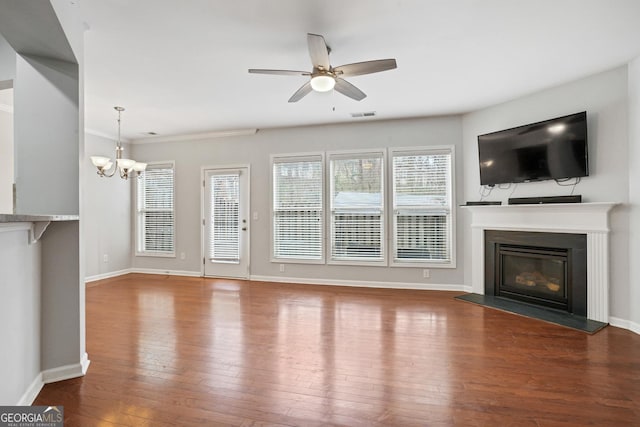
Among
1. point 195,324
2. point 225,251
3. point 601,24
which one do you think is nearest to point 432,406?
point 195,324

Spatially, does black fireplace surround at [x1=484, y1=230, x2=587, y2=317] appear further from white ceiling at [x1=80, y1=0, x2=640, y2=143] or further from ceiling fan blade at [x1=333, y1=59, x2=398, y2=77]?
ceiling fan blade at [x1=333, y1=59, x2=398, y2=77]

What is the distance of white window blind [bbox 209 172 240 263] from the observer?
18.5 ft

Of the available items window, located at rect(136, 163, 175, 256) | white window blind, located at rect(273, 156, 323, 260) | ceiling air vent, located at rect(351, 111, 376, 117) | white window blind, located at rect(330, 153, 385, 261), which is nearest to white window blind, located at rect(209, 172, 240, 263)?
white window blind, located at rect(273, 156, 323, 260)

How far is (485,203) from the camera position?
13.9 feet

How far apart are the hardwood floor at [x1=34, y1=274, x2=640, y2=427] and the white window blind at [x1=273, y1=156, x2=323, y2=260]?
1.55m

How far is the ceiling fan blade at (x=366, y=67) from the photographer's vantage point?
2.40 m

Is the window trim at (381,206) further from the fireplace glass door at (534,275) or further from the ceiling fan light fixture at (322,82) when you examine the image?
the ceiling fan light fixture at (322,82)

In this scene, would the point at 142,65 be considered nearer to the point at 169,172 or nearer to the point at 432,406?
the point at 169,172

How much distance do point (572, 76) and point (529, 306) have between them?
9.03 feet

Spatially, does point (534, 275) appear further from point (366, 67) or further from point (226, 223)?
point (226, 223)

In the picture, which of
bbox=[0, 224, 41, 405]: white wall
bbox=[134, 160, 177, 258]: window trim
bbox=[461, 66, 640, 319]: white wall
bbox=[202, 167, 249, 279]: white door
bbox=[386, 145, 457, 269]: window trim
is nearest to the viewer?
bbox=[0, 224, 41, 405]: white wall

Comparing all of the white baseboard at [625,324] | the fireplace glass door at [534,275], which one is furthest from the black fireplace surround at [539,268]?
the white baseboard at [625,324]

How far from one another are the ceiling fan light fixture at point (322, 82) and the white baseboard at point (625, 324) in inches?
150

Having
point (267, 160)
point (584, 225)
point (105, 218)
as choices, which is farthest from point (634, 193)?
point (105, 218)
